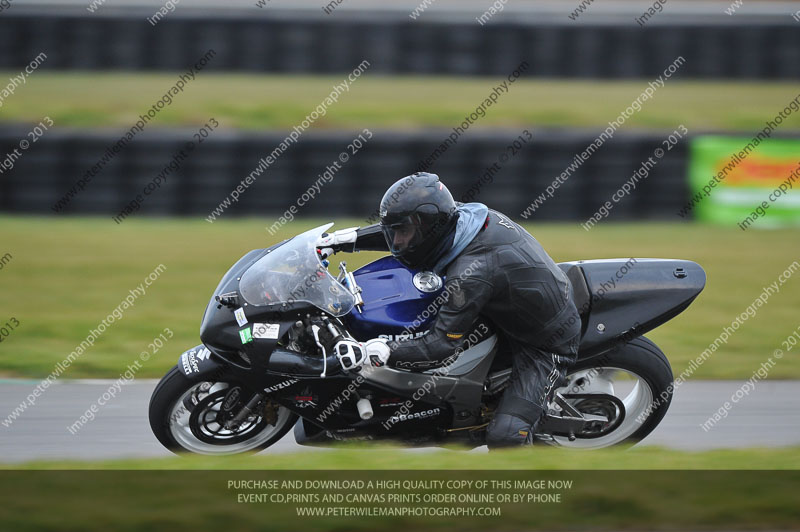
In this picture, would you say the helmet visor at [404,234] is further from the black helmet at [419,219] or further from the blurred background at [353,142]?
the blurred background at [353,142]

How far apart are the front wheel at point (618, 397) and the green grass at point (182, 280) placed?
179cm

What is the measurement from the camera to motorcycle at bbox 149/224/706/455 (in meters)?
4.53

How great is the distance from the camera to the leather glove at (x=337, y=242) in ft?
16.0

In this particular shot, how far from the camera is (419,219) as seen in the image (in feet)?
14.6

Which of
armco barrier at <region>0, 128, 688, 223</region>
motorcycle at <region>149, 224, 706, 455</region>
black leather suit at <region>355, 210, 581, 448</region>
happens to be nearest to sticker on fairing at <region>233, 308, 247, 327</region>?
motorcycle at <region>149, 224, 706, 455</region>

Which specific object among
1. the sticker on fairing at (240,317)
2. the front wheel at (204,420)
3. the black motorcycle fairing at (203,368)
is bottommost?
the front wheel at (204,420)

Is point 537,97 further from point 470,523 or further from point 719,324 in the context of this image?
point 470,523

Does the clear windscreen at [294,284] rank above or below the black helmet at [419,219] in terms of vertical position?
below

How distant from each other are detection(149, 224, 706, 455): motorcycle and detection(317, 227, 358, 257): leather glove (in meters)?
0.07

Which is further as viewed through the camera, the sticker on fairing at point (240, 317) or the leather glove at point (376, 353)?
the sticker on fairing at point (240, 317)

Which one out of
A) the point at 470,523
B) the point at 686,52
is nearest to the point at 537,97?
the point at 686,52

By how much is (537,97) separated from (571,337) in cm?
1221

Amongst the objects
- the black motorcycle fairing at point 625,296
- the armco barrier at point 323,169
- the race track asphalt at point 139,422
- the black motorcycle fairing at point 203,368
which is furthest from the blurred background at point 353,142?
the black motorcycle fairing at point 203,368

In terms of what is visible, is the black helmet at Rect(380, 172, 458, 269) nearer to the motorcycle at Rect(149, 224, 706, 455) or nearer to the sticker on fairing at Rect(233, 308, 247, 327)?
the motorcycle at Rect(149, 224, 706, 455)
